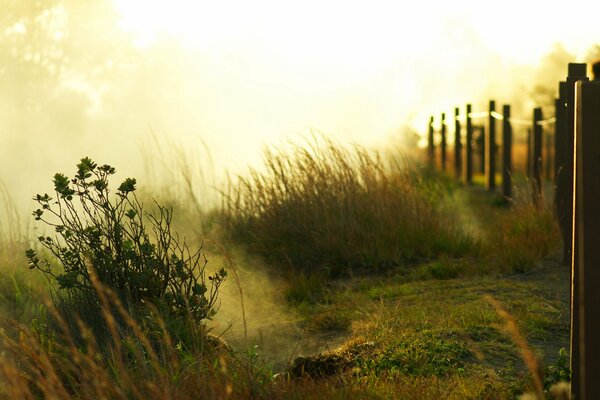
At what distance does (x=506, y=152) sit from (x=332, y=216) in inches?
235

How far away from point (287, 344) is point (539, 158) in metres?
5.69

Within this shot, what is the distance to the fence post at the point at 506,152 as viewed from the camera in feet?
42.6

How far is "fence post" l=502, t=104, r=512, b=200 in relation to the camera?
13.0 meters

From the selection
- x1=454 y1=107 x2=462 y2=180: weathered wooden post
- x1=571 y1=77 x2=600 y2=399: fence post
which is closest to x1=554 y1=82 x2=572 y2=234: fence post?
x1=571 y1=77 x2=600 y2=399: fence post

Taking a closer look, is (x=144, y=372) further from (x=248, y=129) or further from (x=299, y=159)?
(x=248, y=129)

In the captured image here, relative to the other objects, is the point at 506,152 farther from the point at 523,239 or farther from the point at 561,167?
the point at 523,239

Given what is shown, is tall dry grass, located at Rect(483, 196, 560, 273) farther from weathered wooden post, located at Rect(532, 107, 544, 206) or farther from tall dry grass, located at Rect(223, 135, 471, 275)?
weathered wooden post, located at Rect(532, 107, 544, 206)

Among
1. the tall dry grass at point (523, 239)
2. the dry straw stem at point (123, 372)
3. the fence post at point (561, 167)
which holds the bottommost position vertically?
the dry straw stem at point (123, 372)

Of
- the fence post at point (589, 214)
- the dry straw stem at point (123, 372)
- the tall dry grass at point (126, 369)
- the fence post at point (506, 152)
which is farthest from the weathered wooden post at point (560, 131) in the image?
the fence post at point (589, 214)

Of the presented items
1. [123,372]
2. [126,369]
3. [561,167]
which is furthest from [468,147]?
[123,372]

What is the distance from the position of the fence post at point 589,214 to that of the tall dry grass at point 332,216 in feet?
13.9

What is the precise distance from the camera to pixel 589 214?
3377 millimetres

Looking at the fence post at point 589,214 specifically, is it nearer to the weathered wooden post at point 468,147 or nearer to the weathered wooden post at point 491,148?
the weathered wooden post at point 468,147

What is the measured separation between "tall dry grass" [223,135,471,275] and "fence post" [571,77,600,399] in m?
4.22
